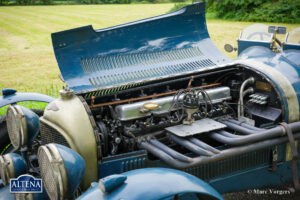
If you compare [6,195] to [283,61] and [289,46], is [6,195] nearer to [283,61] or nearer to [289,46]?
[283,61]

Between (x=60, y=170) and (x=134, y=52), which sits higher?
(x=134, y=52)

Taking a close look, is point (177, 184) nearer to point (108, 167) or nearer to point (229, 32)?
point (108, 167)

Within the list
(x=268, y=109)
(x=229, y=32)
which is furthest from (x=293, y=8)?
(x=268, y=109)

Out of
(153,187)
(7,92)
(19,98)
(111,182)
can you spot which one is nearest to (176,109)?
(153,187)

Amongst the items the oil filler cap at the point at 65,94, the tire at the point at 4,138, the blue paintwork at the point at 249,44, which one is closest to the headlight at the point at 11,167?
the oil filler cap at the point at 65,94

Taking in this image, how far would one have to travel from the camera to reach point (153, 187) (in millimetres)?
1786

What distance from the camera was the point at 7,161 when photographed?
230cm

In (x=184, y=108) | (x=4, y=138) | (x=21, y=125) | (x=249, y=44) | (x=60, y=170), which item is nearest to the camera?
(x=60, y=170)

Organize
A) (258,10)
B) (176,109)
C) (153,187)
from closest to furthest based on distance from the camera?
1. (153,187)
2. (176,109)
3. (258,10)

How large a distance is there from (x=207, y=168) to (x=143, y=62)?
141 centimetres

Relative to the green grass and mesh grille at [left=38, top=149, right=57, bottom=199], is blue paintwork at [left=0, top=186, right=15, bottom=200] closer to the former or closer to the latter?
mesh grille at [left=38, top=149, right=57, bottom=199]

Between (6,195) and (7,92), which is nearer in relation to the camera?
(6,195)

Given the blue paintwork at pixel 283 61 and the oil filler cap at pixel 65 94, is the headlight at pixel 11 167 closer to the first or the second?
the oil filler cap at pixel 65 94

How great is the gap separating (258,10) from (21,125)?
18.5m
